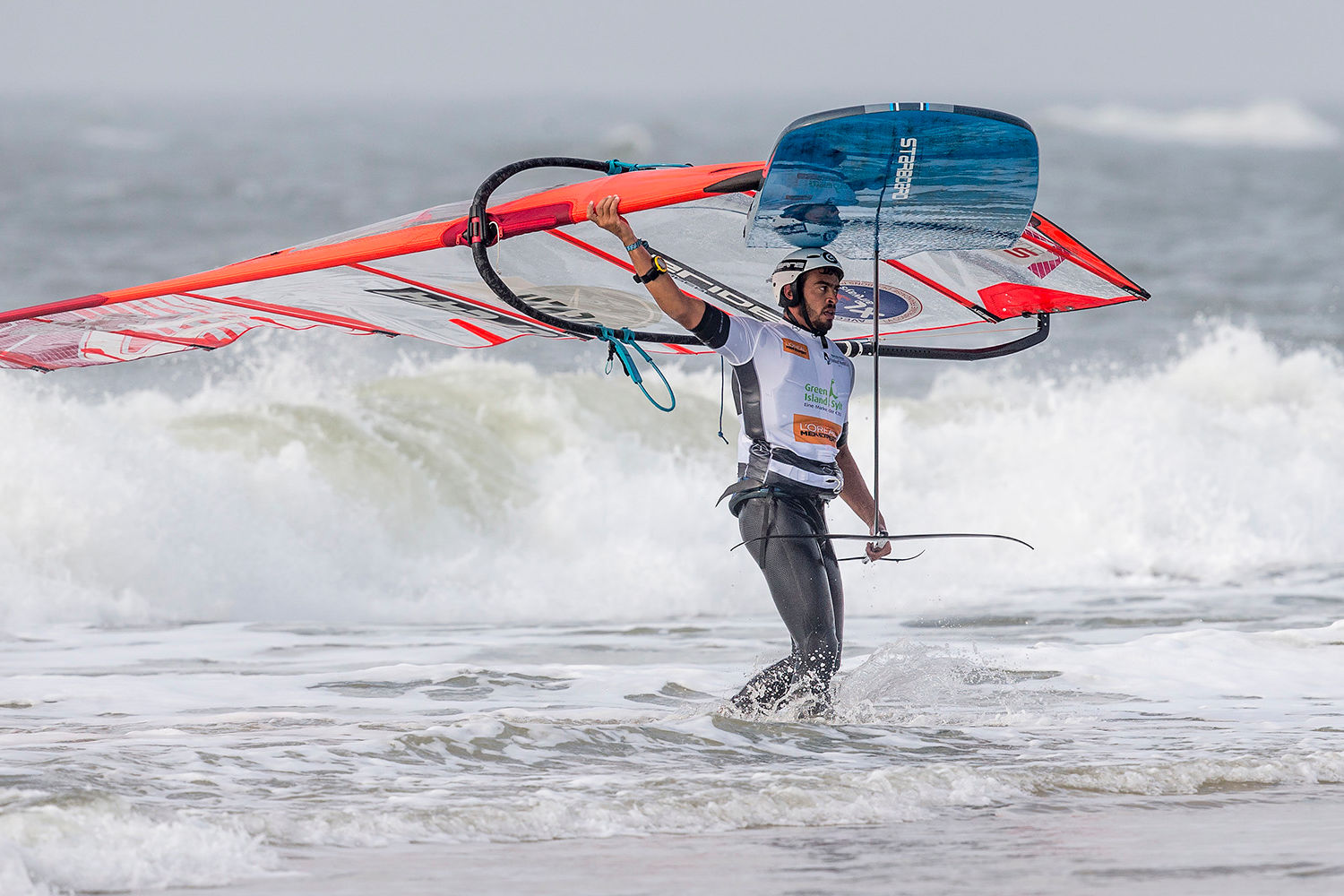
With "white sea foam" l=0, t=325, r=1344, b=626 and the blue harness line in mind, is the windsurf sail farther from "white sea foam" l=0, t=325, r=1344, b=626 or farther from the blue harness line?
"white sea foam" l=0, t=325, r=1344, b=626

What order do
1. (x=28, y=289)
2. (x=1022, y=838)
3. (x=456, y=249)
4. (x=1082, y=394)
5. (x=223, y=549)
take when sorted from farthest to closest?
(x=28, y=289)
(x=1082, y=394)
(x=223, y=549)
(x=456, y=249)
(x=1022, y=838)

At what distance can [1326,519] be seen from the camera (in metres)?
11.5

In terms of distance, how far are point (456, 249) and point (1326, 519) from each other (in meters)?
8.58

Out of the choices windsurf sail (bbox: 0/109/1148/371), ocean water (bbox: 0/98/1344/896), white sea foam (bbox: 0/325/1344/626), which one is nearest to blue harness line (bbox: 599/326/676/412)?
windsurf sail (bbox: 0/109/1148/371)

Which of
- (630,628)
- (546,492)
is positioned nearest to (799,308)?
(630,628)

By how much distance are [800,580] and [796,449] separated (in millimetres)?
413

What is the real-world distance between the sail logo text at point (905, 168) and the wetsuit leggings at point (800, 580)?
99 centimetres

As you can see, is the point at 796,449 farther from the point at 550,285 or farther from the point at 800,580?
the point at 550,285

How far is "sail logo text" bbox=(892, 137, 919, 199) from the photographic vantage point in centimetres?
423

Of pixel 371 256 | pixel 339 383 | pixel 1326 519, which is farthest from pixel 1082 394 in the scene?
pixel 371 256

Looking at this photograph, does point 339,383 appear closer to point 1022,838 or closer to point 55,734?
point 55,734

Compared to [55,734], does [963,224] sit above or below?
above

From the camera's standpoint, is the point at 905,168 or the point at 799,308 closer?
the point at 905,168

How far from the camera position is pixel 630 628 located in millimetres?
8438
